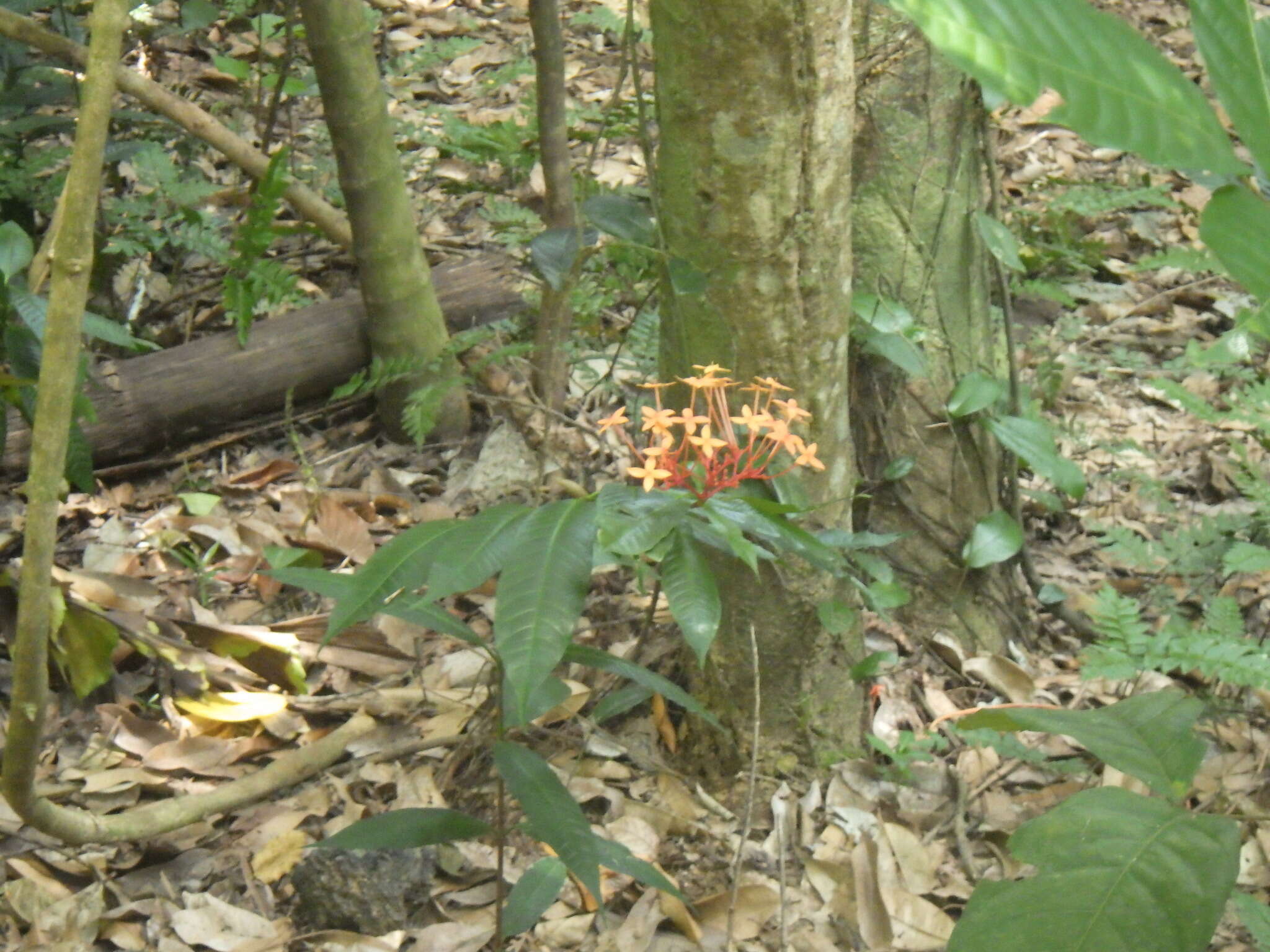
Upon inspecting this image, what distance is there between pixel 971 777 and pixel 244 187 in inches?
135

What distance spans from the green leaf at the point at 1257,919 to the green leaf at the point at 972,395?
1.20 metres

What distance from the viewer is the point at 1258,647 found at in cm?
242

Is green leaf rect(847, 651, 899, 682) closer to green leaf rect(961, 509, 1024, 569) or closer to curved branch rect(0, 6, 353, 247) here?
green leaf rect(961, 509, 1024, 569)

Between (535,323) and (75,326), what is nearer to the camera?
(75,326)

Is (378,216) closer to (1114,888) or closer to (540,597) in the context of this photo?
(540,597)

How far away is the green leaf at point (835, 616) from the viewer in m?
2.22

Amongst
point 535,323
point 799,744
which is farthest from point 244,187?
point 799,744

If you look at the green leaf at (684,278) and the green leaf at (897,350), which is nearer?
the green leaf at (684,278)

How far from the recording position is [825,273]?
6.70ft

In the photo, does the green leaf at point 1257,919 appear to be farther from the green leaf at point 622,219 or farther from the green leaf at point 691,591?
the green leaf at point 622,219

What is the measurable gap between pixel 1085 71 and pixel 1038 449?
2.41 metres

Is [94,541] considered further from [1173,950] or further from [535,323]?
[1173,950]

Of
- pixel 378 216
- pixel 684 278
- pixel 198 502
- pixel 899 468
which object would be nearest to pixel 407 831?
pixel 684 278

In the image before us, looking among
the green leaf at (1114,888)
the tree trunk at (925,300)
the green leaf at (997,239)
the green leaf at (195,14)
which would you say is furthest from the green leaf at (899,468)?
the green leaf at (195,14)
